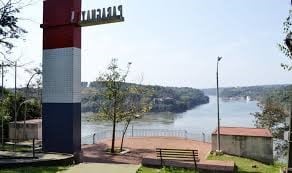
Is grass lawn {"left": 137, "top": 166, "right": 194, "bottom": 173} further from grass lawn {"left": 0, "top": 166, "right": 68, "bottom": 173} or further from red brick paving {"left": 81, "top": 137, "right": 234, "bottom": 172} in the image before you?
grass lawn {"left": 0, "top": 166, "right": 68, "bottom": 173}

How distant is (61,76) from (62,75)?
8cm

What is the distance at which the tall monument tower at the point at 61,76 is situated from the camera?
21.4 m

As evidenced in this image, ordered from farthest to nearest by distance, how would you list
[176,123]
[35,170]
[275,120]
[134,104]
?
[176,123] < [275,120] < [134,104] < [35,170]

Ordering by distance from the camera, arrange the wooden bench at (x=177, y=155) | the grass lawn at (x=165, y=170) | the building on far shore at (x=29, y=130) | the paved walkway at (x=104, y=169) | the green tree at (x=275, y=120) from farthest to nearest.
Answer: the green tree at (x=275, y=120) → the building on far shore at (x=29, y=130) → the wooden bench at (x=177, y=155) → the paved walkway at (x=104, y=169) → the grass lawn at (x=165, y=170)

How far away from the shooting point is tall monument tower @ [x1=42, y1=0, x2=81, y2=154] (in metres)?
21.4

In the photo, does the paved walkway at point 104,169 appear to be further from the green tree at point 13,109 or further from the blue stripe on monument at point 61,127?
the green tree at point 13,109

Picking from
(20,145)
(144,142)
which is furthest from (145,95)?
(20,145)

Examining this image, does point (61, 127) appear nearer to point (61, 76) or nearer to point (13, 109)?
point (61, 76)

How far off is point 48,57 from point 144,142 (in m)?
13.5

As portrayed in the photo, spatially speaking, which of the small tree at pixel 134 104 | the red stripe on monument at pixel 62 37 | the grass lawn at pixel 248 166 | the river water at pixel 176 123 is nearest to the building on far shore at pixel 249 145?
the grass lawn at pixel 248 166

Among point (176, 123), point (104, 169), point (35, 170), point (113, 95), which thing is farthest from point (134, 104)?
point (176, 123)

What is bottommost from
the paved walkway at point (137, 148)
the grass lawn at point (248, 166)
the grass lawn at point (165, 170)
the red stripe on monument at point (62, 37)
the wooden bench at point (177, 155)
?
the paved walkway at point (137, 148)

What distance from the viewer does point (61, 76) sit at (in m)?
21.8

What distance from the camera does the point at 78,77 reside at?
22.0 m
